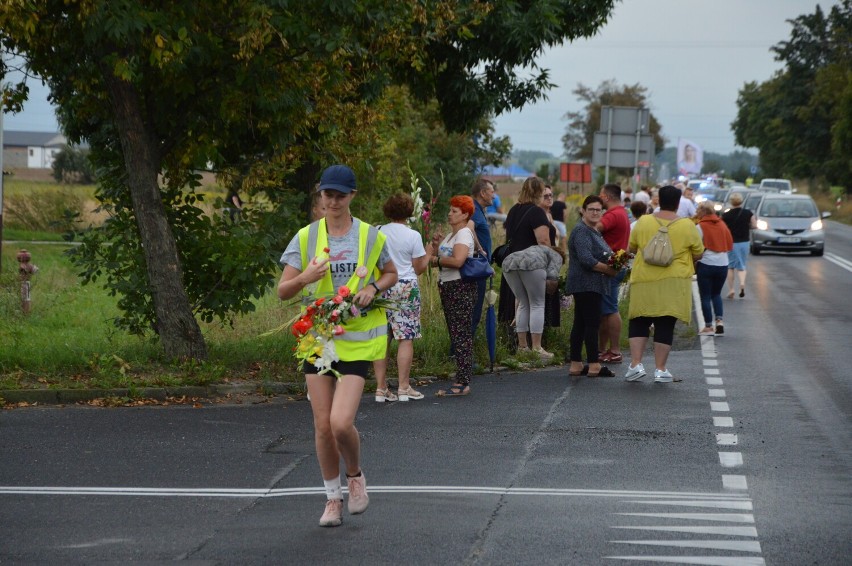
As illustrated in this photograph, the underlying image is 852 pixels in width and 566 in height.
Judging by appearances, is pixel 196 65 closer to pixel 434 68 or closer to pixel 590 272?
pixel 590 272

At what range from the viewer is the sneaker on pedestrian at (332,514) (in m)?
7.03

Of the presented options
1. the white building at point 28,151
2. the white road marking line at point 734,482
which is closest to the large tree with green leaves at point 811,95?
the white road marking line at point 734,482

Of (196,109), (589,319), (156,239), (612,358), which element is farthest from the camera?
(612,358)

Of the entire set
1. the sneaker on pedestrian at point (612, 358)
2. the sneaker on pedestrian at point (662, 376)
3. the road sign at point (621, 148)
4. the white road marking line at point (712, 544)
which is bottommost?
the sneaker on pedestrian at point (612, 358)

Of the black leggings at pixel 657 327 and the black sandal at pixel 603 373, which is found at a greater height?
the black leggings at pixel 657 327

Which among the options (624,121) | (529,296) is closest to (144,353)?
(529,296)

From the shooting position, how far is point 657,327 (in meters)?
13.2

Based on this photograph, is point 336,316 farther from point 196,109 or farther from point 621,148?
point 621,148

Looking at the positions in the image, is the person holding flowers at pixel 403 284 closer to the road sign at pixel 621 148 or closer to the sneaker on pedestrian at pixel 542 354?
the sneaker on pedestrian at pixel 542 354

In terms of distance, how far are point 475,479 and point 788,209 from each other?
1171 inches

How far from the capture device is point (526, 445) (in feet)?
31.7

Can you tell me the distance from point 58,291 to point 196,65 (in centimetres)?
1149

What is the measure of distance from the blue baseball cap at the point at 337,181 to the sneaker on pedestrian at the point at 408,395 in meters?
5.24

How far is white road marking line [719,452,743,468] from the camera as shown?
890cm
